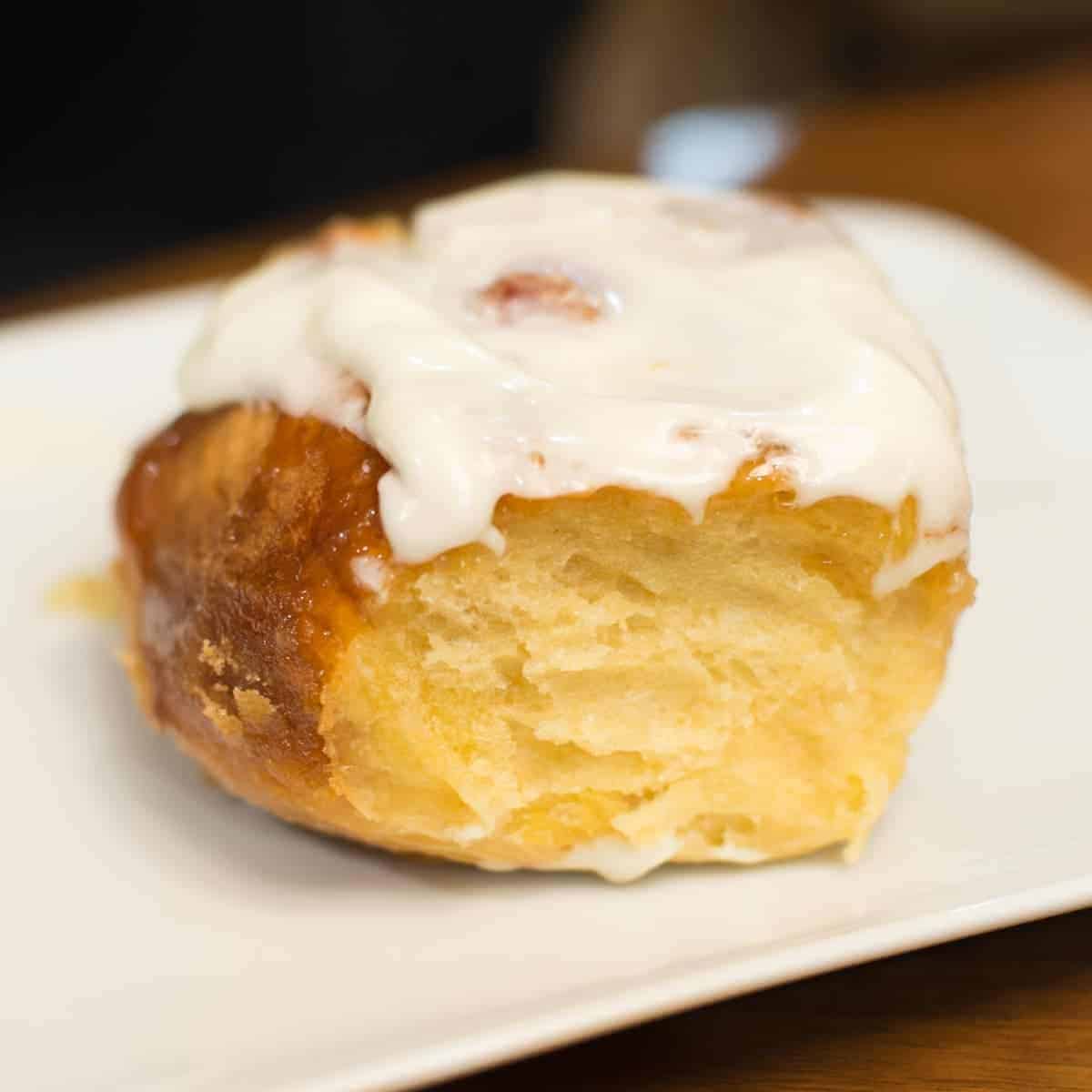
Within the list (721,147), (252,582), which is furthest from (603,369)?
(721,147)

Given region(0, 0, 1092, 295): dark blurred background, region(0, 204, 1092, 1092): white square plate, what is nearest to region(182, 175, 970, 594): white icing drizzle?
region(0, 204, 1092, 1092): white square plate

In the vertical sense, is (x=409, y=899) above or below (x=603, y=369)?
below

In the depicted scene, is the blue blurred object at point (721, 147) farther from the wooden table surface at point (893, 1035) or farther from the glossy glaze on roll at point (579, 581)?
the wooden table surface at point (893, 1035)

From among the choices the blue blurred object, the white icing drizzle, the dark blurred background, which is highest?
the white icing drizzle

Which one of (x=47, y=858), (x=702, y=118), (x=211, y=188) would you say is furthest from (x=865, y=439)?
(x=211, y=188)

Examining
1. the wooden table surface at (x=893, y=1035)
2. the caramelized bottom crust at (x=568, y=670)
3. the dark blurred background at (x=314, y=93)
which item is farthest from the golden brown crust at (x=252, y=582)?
the dark blurred background at (x=314, y=93)

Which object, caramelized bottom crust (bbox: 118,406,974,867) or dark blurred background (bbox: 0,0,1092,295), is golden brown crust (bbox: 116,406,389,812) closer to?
caramelized bottom crust (bbox: 118,406,974,867)

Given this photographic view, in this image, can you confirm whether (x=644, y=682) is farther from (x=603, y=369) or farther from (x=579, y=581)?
(x=603, y=369)

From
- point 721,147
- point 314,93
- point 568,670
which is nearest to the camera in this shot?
point 568,670
